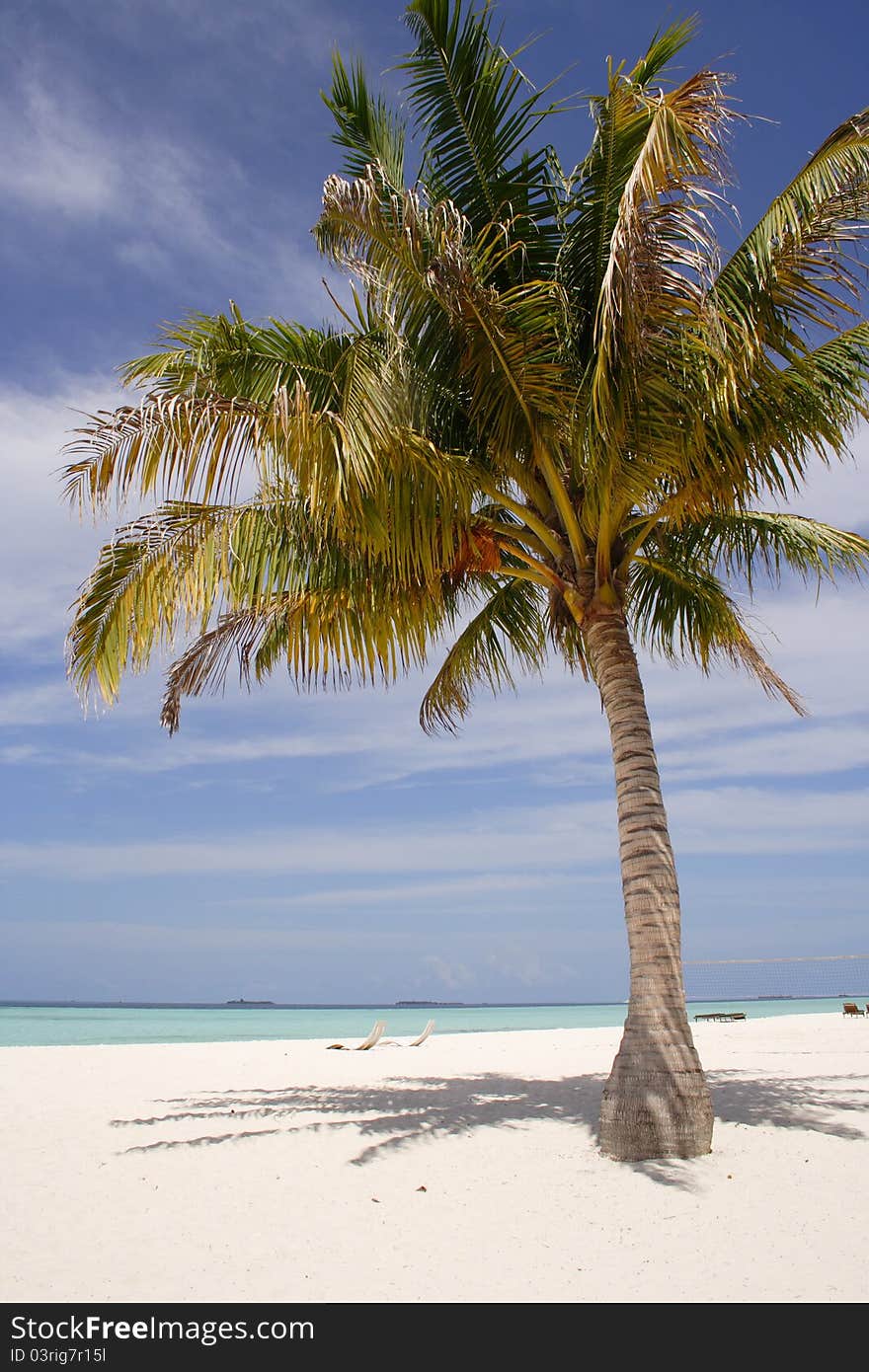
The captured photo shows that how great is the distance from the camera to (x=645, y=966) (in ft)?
21.2

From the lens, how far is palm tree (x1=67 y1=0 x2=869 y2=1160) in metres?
6.21

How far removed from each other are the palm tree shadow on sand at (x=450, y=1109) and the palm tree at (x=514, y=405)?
1.31 metres

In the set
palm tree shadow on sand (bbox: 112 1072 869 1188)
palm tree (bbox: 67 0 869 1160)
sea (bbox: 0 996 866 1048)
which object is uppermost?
palm tree (bbox: 67 0 869 1160)

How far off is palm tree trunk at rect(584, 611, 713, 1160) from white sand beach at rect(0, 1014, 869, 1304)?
0.22 m

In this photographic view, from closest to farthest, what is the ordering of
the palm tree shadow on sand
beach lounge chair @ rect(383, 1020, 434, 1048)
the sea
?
the palm tree shadow on sand, beach lounge chair @ rect(383, 1020, 434, 1048), the sea

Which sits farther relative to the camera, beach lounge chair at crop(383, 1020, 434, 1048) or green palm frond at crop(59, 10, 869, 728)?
beach lounge chair at crop(383, 1020, 434, 1048)

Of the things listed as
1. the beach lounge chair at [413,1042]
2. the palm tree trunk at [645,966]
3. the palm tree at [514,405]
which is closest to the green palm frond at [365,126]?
the palm tree at [514,405]

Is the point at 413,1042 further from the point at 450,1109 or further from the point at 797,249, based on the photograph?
the point at 797,249

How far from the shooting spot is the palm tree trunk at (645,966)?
19.8 ft

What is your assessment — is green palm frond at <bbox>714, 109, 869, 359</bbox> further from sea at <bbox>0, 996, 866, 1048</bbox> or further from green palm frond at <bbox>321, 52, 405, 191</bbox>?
sea at <bbox>0, 996, 866, 1048</bbox>

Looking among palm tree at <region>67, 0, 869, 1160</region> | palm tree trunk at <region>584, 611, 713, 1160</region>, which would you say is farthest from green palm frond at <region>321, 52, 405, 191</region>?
palm tree trunk at <region>584, 611, 713, 1160</region>
